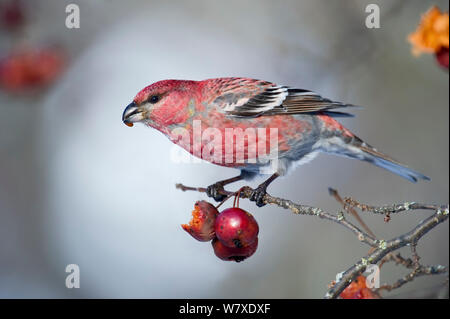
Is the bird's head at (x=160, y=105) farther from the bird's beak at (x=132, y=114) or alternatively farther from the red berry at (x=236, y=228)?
the red berry at (x=236, y=228)

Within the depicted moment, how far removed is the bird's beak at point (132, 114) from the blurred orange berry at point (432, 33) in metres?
1.43

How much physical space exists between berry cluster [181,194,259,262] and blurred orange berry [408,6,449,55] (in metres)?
1.21

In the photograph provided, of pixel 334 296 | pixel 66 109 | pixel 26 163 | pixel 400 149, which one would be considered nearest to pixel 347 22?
pixel 400 149

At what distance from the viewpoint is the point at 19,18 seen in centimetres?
359

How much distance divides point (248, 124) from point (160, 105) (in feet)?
1.83

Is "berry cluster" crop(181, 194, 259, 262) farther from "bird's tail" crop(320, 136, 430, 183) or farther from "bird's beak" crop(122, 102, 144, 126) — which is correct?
"bird's tail" crop(320, 136, 430, 183)

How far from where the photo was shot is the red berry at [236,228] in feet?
6.36

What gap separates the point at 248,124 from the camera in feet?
9.30

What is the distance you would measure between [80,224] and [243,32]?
129 inches

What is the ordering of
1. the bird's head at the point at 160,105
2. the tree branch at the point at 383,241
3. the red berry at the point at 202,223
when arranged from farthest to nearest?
1. the bird's head at the point at 160,105
2. the red berry at the point at 202,223
3. the tree branch at the point at 383,241

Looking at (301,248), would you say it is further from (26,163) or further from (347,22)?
(26,163)

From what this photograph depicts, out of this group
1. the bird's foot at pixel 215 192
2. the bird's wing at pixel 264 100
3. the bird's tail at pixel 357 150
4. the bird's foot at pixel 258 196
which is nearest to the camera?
the bird's foot at pixel 258 196

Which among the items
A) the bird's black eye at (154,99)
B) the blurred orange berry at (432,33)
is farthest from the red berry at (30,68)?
the blurred orange berry at (432,33)

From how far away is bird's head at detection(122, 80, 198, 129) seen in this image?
252cm
